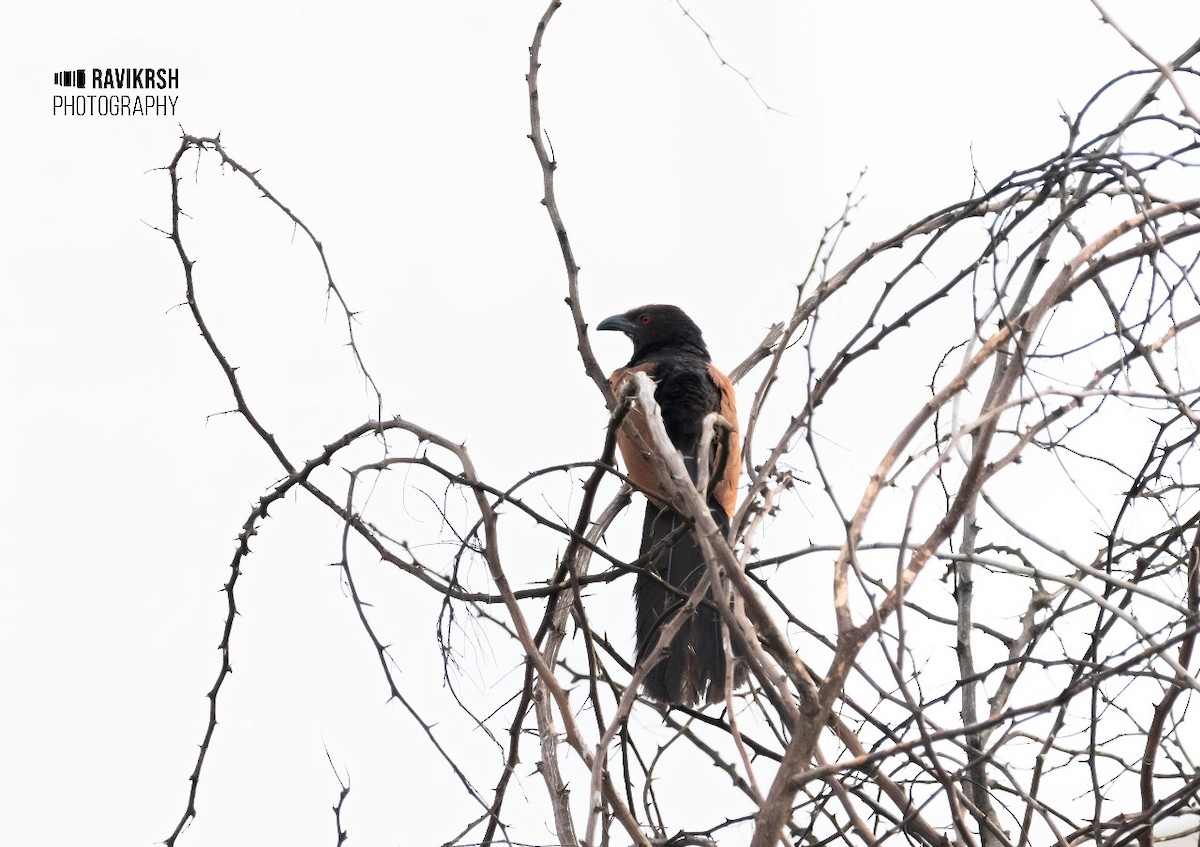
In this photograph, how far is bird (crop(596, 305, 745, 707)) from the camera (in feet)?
10.6

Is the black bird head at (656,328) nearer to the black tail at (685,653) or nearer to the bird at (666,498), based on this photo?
the bird at (666,498)

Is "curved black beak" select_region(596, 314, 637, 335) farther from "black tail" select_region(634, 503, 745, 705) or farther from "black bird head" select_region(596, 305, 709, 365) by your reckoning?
"black tail" select_region(634, 503, 745, 705)

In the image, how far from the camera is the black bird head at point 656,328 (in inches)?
Result: 208

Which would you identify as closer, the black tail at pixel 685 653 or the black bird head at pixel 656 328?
the black tail at pixel 685 653

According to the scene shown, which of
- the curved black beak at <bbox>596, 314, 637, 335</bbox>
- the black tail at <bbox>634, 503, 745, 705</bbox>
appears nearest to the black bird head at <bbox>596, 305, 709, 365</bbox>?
the curved black beak at <bbox>596, 314, 637, 335</bbox>

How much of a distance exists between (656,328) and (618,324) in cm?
17

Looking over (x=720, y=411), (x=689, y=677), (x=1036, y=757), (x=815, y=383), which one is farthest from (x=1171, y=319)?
(x=720, y=411)

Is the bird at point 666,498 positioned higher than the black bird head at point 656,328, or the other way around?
the black bird head at point 656,328

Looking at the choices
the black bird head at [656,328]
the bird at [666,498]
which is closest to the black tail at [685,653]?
the bird at [666,498]

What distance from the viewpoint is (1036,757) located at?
7.29ft

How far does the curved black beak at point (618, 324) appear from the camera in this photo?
17.5 ft

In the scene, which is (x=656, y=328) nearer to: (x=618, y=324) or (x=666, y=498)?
(x=618, y=324)

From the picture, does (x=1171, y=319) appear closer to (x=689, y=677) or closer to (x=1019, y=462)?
(x=1019, y=462)

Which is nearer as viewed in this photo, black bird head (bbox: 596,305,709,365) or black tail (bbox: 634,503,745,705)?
black tail (bbox: 634,503,745,705)
